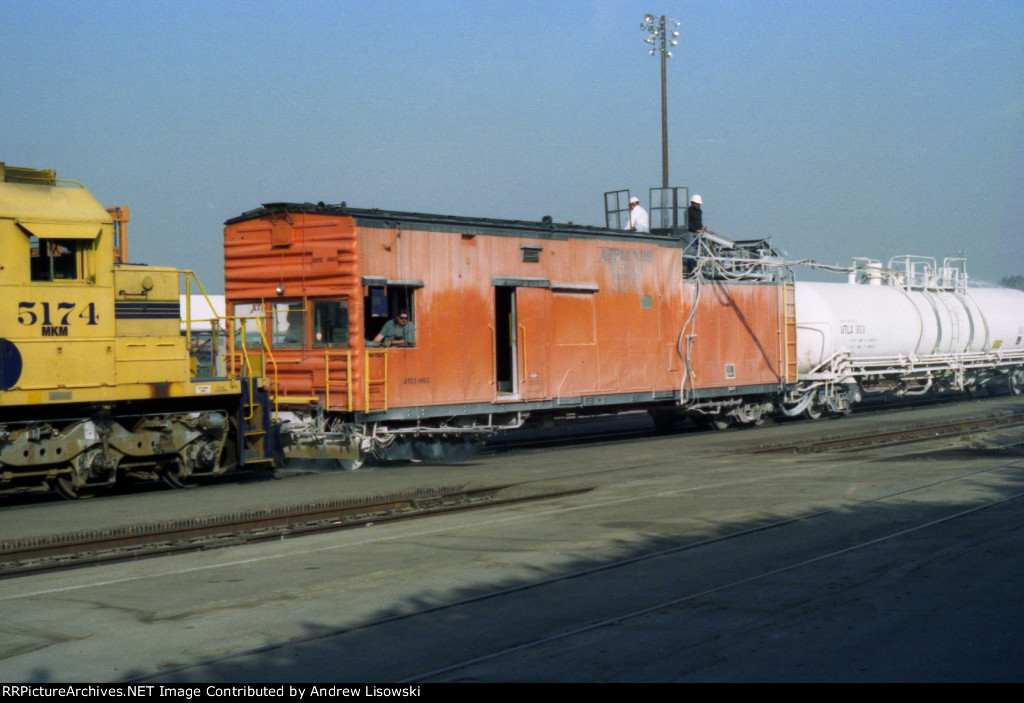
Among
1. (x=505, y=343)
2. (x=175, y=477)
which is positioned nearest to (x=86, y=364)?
(x=175, y=477)

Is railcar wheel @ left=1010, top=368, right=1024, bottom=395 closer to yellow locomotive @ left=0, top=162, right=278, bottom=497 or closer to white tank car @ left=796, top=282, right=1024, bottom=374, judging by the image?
white tank car @ left=796, top=282, right=1024, bottom=374

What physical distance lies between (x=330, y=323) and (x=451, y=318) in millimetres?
2111

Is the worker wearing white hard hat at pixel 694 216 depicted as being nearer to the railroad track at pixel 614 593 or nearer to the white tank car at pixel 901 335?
the white tank car at pixel 901 335

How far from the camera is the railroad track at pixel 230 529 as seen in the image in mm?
9359

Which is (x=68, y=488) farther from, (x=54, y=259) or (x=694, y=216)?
(x=694, y=216)

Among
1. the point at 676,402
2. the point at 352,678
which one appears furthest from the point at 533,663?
the point at 676,402

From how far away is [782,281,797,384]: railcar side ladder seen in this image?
A: 24.5 meters

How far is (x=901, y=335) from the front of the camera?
27953 mm

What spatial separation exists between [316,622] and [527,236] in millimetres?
12096

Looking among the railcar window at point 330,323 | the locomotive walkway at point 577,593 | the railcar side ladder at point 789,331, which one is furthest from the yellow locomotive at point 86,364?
the railcar side ladder at point 789,331

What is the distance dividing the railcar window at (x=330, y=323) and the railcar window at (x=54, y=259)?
419 centimetres

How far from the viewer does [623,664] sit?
580 centimetres

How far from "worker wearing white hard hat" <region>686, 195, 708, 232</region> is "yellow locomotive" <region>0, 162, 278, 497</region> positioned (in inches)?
489

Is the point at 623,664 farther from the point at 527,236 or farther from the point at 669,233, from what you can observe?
the point at 669,233
